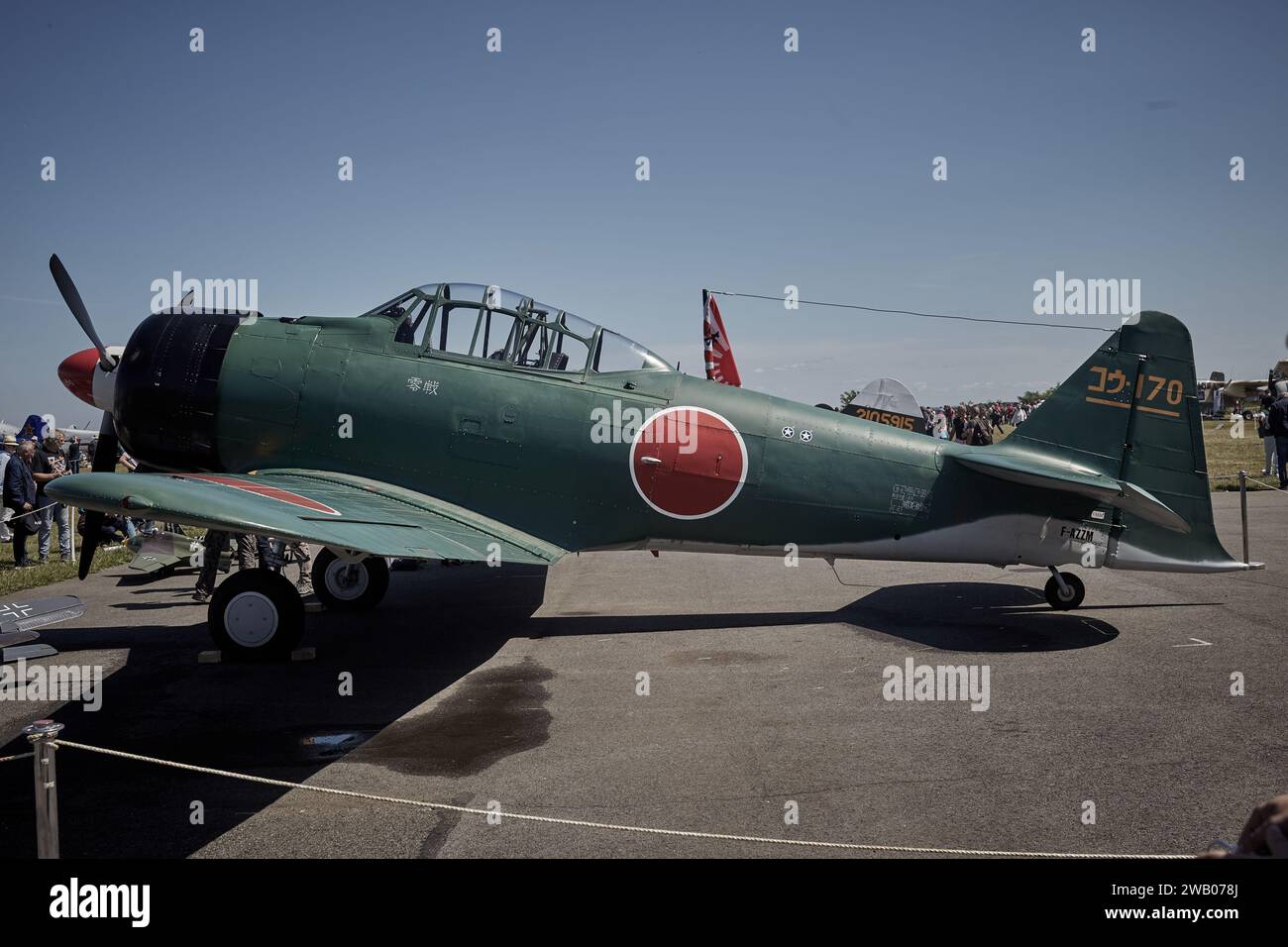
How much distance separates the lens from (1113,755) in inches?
189

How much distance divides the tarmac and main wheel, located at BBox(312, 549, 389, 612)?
1.07 feet

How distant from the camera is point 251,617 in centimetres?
670

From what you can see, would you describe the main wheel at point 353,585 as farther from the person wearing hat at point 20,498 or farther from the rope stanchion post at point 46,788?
the person wearing hat at point 20,498

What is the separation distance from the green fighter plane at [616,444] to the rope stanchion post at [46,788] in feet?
14.4

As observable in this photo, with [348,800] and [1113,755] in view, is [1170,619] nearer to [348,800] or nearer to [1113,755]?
[1113,755]

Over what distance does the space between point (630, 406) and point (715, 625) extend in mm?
2281

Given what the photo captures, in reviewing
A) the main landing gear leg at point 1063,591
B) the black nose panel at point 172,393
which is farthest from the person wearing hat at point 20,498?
the main landing gear leg at point 1063,591

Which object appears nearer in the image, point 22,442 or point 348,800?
point 348,800

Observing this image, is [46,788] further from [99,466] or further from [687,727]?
[99,466]

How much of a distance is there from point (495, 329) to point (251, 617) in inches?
128

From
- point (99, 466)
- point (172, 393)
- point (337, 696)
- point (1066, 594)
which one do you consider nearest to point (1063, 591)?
point (1066, 594)

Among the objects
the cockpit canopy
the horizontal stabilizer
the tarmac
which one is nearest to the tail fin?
the horizontal stabilizer

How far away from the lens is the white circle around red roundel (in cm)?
782

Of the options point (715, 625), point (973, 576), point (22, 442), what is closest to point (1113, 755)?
point (715, 625)
